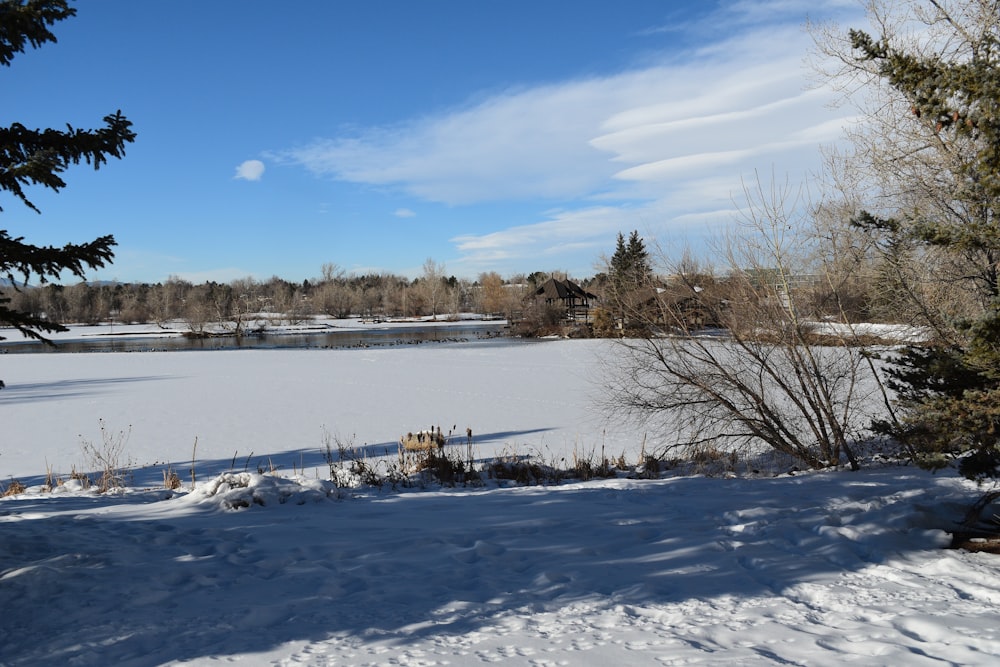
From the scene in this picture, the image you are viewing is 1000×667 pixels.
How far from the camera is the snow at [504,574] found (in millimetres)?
3635

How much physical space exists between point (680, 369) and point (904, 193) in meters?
5.27

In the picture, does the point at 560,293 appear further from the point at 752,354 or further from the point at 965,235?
the point at 965,235

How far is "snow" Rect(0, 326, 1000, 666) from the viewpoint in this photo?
3635 mm

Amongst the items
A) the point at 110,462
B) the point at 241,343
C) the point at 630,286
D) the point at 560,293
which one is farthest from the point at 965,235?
the point at 560,293

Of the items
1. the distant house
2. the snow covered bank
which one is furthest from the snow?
the distant house

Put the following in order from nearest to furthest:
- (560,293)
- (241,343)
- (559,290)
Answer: (241,343)
(560,293)
(559,290)

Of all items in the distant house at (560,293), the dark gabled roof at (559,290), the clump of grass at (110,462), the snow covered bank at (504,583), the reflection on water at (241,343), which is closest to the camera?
the snow covered bank at (504,583)

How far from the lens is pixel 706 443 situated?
410 inches

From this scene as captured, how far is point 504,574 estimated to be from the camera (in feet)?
15.9

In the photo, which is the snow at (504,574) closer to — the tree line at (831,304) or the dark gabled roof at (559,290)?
the tree line at (831,304)

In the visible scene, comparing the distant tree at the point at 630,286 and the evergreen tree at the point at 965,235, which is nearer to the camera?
the evergreen tree at the point at 965,235

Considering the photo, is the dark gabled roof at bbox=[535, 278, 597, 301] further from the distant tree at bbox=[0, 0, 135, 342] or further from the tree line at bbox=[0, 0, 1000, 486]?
the distant tree at bbox=[0, 0, 135, 342]

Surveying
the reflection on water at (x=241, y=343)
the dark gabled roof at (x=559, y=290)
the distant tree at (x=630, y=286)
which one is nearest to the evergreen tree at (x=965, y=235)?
A: the distant tree at (x=630, y=286)

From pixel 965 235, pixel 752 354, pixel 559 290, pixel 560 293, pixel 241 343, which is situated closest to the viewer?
pixel 965 235
